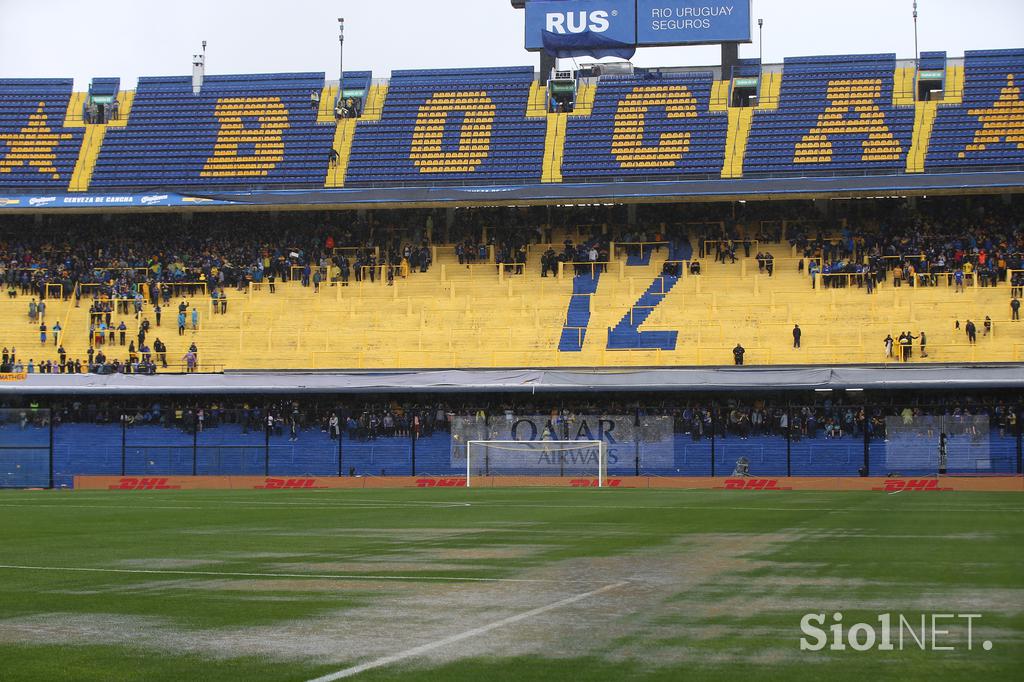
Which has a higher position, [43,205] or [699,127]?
[699,127]

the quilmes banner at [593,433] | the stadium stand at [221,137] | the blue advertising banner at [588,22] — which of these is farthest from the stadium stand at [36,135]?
the quilmes banner at [593,433]

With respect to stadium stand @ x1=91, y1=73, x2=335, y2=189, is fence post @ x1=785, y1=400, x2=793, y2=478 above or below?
below

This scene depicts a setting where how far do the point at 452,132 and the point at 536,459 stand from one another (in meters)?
27.1

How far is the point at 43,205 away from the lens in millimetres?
67312

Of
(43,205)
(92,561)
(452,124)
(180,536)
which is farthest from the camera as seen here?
(452,124)

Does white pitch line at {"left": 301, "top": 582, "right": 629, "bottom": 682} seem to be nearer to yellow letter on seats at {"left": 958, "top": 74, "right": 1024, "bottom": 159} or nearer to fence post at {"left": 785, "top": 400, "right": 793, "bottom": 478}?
fence post at {"left": 785, "top": 400, "right": 793, "bottom": 478}

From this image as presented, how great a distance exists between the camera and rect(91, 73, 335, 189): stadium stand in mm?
71688

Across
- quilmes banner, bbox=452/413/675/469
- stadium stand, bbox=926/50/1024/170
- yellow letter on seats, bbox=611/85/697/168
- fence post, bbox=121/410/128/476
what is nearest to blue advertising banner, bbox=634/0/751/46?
yellow letter on seats, bbox=611/85/697/168

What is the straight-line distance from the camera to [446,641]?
365 inches

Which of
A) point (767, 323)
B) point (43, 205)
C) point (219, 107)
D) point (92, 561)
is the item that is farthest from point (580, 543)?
point (219, 107)

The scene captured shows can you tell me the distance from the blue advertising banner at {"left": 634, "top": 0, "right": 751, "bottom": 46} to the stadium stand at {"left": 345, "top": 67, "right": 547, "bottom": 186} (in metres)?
7.51

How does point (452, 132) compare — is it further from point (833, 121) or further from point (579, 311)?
point (833, 121)

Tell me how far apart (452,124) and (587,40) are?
10.3m

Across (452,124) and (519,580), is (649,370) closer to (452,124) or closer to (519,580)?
(452,124)
